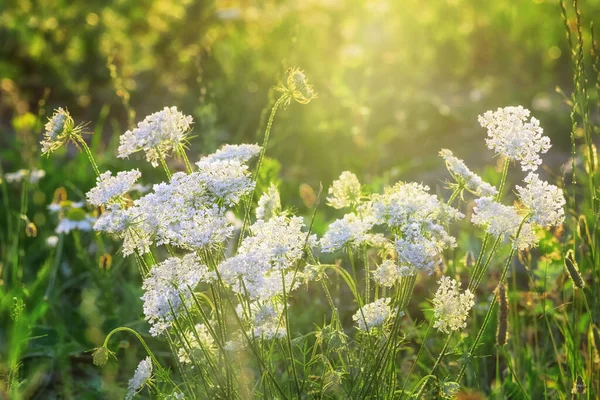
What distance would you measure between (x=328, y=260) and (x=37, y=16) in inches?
147

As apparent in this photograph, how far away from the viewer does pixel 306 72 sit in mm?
5281

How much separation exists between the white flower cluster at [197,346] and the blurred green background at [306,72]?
1.74 meters

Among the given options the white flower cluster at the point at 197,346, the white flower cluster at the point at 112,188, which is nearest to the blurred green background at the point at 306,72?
the white flower cluster at the point at 197,346

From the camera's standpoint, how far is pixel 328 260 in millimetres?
2754

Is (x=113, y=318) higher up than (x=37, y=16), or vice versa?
(x=37, y=16)

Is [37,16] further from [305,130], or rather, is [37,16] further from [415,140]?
[415,140]

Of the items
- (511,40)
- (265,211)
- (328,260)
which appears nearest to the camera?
(265,211)

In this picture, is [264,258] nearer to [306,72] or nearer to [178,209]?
[178,209]

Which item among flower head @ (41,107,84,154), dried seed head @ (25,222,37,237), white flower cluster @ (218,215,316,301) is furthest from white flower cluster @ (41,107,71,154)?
dried seed head @ (25,222,37,237)

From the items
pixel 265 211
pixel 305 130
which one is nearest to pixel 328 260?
Result: pixel 265 211

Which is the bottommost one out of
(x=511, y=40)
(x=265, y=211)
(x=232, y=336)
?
(x=232, y=336)

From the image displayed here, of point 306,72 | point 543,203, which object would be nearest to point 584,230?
point 543,203

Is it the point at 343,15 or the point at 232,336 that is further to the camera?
the point at 343,15

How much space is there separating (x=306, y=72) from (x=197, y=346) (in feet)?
13.1
